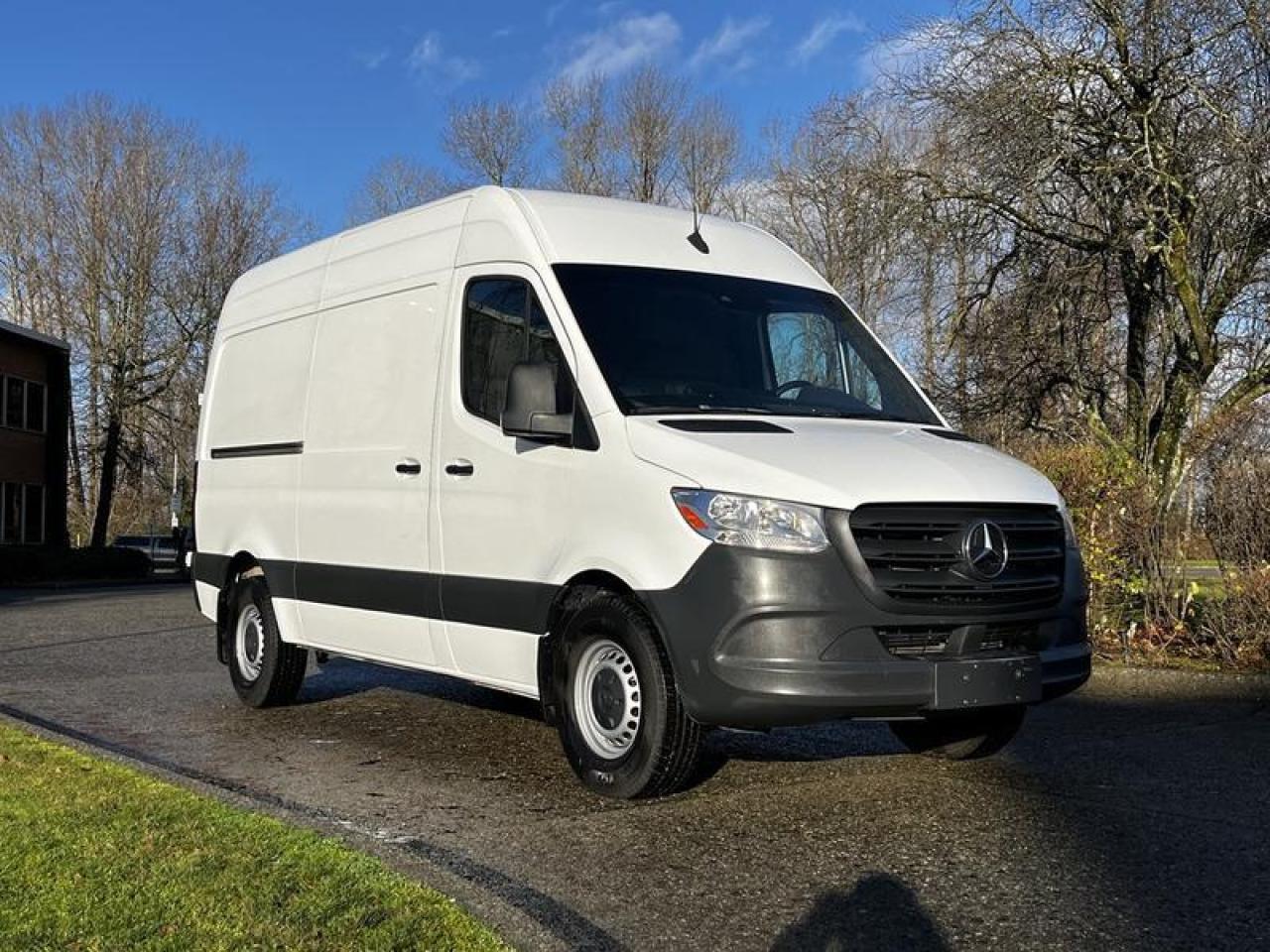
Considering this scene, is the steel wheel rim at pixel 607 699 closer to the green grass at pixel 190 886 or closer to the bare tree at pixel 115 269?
the green grass at pixel 190 886

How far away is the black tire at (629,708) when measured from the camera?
5.41m

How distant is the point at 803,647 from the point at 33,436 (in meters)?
35.0

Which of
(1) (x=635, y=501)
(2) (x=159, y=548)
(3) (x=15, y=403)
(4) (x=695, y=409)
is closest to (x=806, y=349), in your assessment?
(4) (x=695, y=409)

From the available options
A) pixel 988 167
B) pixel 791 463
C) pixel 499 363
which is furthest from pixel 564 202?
pixel 988 167

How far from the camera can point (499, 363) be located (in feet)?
21.1

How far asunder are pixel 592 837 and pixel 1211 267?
38.5 ft

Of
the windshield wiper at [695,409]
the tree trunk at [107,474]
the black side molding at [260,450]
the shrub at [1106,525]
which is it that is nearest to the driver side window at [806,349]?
the windshield wiper at [695,409]

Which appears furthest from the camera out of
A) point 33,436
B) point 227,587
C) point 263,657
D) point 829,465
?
point 33,436

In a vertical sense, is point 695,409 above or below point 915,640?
above

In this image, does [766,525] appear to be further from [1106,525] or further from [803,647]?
[1106,525]

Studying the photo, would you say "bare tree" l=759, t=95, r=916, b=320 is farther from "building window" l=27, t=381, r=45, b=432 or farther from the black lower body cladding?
"building window" l=27, t=381, r=45, b=432

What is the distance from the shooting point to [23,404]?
35.0m

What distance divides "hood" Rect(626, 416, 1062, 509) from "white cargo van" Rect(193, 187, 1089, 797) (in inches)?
0.5

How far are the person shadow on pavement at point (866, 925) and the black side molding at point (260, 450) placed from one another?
481 centimetres
